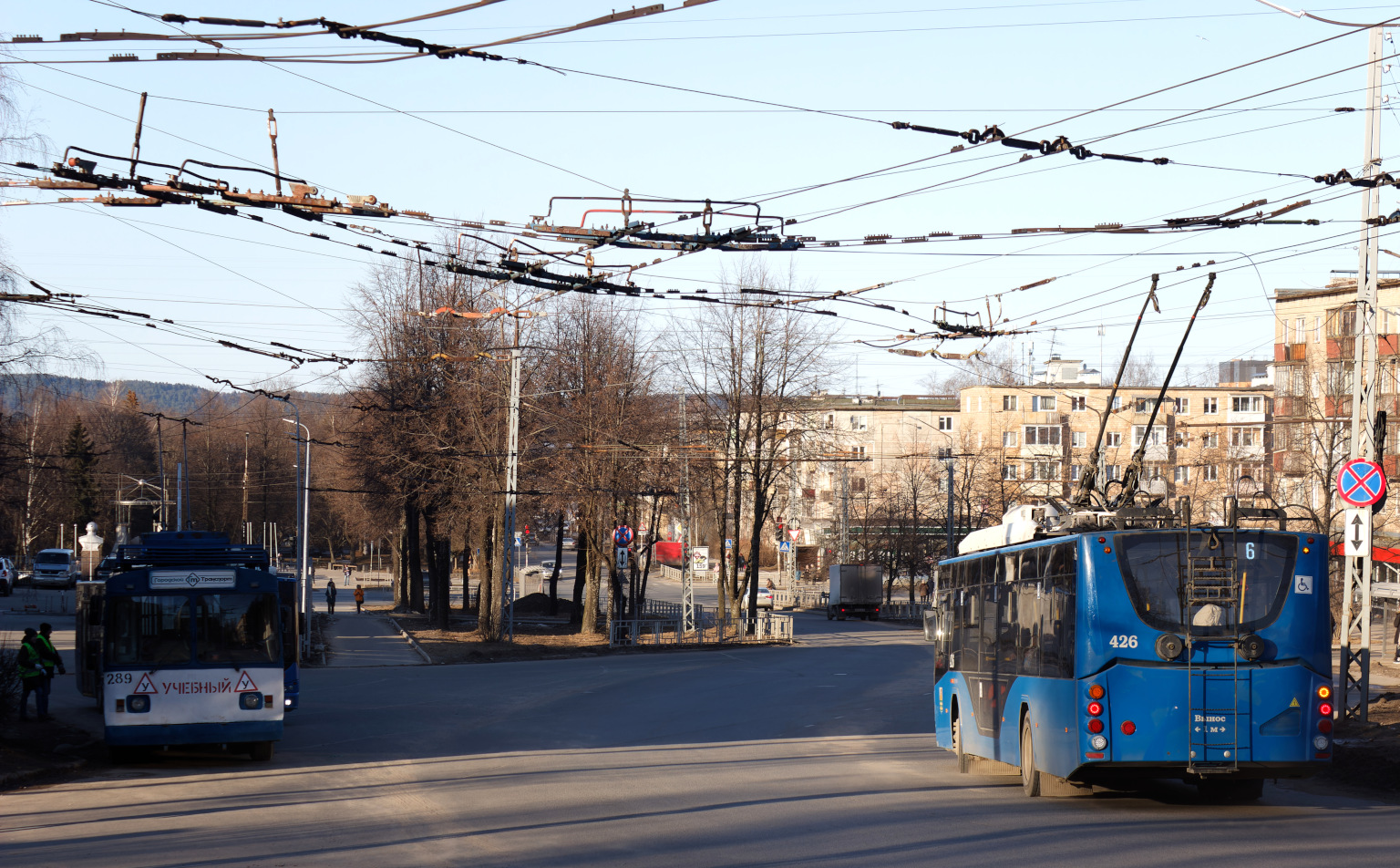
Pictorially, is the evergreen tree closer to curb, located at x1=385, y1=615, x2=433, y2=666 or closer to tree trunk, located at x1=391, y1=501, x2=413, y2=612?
tree trunk, located at x1=391, y1=501, x2=413, y2=612

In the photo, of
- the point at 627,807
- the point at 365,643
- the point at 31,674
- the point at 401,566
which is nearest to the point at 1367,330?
the point at 627,807

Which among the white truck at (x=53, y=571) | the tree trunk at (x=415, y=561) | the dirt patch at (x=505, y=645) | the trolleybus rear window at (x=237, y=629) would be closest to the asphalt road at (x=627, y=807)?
the trolleybus rear window at (x=237, y=629)

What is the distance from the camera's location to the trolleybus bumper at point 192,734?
48.5 feet

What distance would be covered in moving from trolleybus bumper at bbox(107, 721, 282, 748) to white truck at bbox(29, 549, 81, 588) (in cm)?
5238

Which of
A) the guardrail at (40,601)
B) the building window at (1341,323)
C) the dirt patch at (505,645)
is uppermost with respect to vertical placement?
the building window at (1341,323)

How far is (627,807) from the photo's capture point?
11688 millimetres

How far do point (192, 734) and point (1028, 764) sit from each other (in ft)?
31.1

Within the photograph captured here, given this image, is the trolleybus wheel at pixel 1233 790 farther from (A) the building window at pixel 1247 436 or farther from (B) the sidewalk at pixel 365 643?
(A) the building window at pixel 1247 436

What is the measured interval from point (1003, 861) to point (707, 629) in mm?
39573

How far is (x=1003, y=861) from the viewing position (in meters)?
8.99

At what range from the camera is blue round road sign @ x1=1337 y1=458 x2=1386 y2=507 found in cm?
1650

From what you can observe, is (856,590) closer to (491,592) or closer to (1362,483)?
(491,592)

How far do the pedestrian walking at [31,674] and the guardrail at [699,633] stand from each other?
20.7 metres

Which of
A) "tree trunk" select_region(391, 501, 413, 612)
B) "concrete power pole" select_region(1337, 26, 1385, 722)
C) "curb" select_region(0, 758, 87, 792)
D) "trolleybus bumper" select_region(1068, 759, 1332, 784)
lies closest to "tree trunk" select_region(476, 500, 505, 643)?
"tree trunk" select_region(391, 501, 413, 612)
